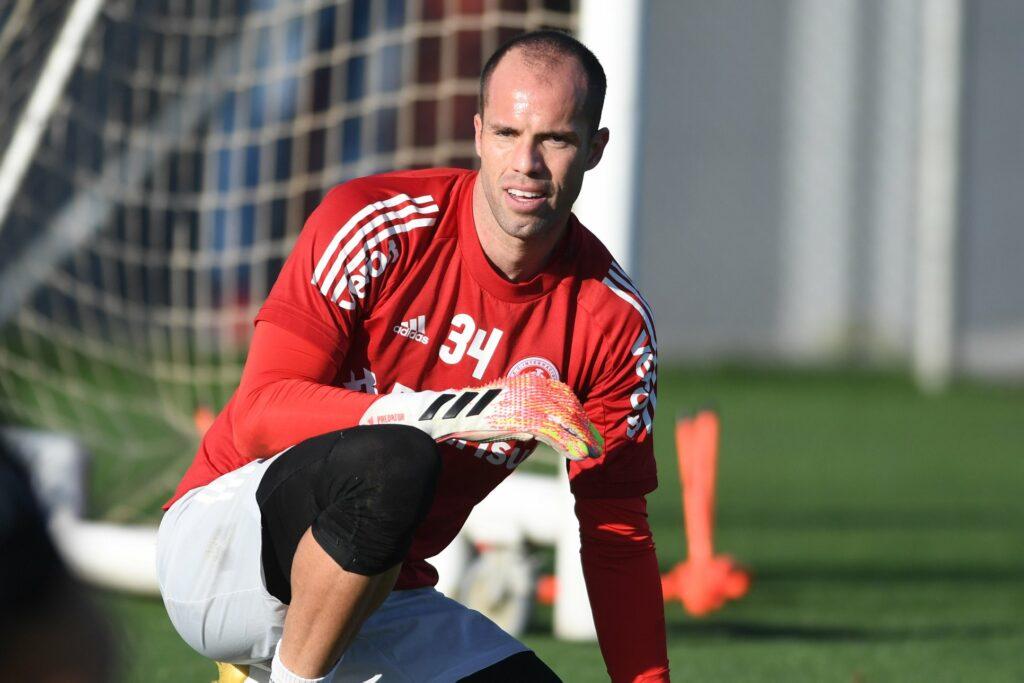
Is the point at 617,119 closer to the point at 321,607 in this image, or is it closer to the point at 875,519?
the point at 321,607

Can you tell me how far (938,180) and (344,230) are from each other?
35.4 feet

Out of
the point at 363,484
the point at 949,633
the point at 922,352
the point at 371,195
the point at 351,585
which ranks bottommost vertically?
the point at 922,352

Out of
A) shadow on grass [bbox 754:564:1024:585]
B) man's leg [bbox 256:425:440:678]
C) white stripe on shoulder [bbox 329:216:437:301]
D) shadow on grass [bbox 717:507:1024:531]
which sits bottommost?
shadow on grass [bbox 717:507:1024:531]

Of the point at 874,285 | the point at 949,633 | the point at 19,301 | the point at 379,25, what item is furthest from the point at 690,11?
the point at 949,633

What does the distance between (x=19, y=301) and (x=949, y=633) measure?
14.6ft

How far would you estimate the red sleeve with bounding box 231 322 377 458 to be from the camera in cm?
244

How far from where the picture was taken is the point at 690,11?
45.6 feet

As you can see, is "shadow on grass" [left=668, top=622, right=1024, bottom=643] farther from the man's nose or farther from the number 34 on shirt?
the man's nose

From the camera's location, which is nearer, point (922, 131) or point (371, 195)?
point (371, 195)

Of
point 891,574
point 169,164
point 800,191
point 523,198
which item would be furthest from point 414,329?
point 800,191

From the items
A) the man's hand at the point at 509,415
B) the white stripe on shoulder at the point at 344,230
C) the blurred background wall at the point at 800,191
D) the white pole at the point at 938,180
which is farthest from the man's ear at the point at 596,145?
the blurred background wall at the point at 800,191

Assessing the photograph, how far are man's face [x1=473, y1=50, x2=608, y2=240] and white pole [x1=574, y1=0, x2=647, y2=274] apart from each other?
1438 millimetres

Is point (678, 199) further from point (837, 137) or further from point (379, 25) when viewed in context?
point (379, 25)

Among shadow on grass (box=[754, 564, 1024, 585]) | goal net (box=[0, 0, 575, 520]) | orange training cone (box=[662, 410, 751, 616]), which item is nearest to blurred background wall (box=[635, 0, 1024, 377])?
goal net (box=[0, 0, 575, 520])
